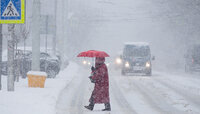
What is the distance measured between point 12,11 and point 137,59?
16241 mm

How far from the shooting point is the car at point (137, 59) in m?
26.7

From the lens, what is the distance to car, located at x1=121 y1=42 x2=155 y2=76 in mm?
26703

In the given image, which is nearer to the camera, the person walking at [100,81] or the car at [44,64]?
the person walking at [100,81]

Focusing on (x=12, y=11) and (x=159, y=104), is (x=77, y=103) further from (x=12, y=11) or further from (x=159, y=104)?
(x=12, y=11)

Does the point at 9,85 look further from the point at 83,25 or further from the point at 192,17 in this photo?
the point at 83,25

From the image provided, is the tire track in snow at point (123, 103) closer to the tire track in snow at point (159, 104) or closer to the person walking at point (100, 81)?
the person walking at point (100, 81)

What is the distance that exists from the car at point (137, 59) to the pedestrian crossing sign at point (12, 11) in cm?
1596

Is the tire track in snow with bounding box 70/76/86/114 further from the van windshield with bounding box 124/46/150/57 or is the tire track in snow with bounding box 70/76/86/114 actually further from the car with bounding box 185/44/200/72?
Answer: the car with bounding box 185/44/200/72

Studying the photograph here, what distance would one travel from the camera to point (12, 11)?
11469 mm

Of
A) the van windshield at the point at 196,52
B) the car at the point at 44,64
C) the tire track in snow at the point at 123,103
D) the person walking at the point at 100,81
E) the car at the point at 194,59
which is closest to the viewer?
the person walking at the point at 100,81

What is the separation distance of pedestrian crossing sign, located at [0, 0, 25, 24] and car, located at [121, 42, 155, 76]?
1596 cm

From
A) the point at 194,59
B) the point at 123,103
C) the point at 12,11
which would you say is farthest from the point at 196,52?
the point at 12,11

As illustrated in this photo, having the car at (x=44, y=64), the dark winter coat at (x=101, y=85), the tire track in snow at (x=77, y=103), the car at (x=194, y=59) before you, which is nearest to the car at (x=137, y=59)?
the car at (x=44, y=64)

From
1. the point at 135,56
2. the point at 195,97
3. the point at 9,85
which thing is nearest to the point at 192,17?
the point at 135,56
